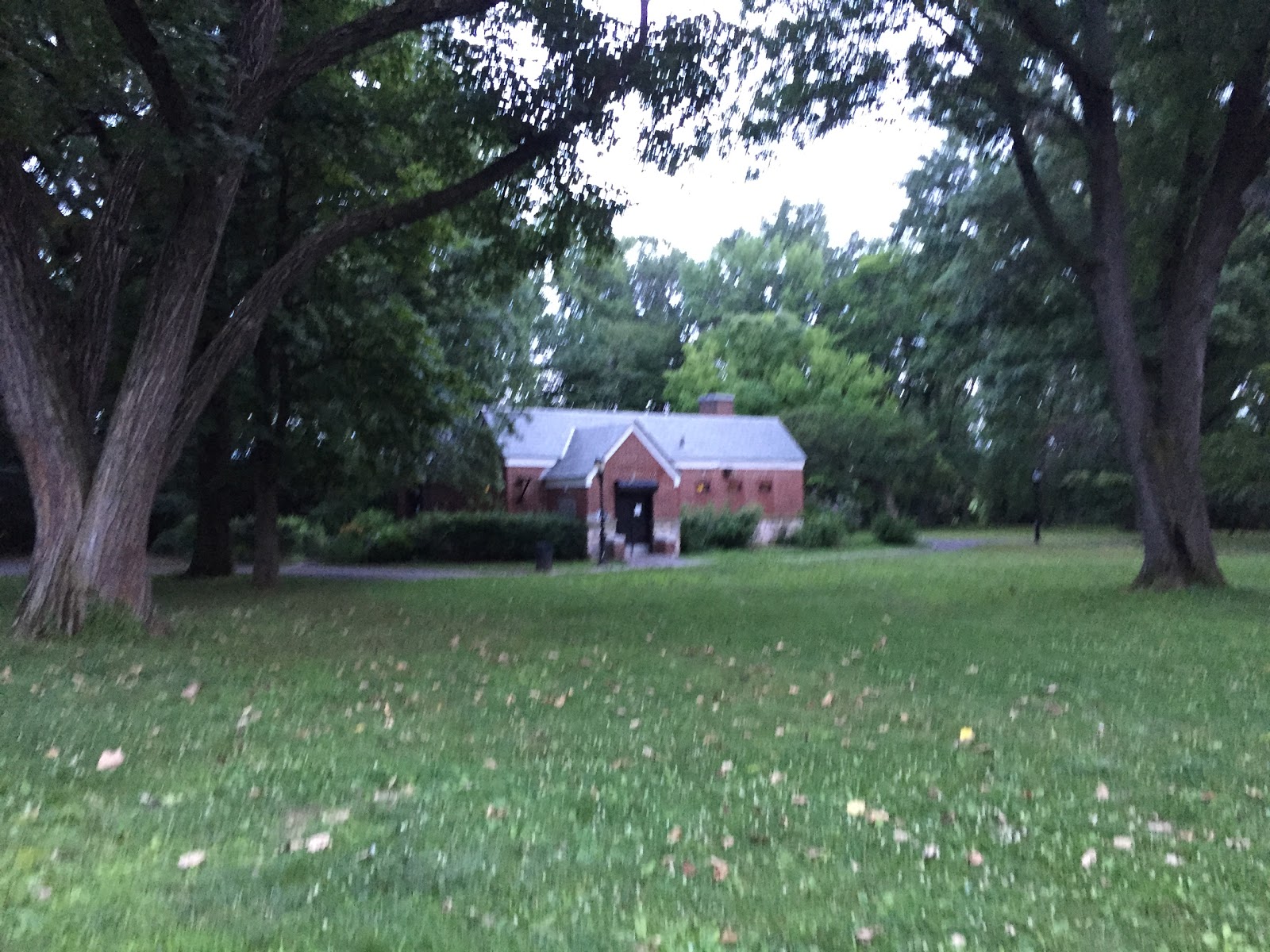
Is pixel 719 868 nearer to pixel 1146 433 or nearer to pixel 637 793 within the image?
pixel 637 793

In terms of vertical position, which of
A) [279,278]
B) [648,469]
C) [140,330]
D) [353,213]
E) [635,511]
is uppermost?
[353,213]

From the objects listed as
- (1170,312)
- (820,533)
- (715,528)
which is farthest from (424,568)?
(1170,312)

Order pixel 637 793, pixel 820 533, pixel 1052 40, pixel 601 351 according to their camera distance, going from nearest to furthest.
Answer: pixel 637 793 → pixel 1052 40 → pixel 820 533 → pixel 601 351

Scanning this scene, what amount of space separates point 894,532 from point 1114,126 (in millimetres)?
23309

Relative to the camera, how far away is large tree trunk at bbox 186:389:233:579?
65.3ft

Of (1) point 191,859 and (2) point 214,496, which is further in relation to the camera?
(2) point 214,496

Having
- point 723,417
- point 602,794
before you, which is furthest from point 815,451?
point 602,794

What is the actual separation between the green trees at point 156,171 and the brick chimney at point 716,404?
31.2 metres

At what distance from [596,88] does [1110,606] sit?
32.3 ft

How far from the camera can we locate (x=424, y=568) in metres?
27.2

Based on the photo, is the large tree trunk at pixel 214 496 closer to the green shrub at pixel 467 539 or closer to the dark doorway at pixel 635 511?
the green shrub at pixel 467 539

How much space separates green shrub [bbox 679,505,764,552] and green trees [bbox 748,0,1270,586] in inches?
721

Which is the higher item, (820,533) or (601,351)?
Answer: (601,351)

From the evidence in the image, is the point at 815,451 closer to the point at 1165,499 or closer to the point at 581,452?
the point at 581,452
